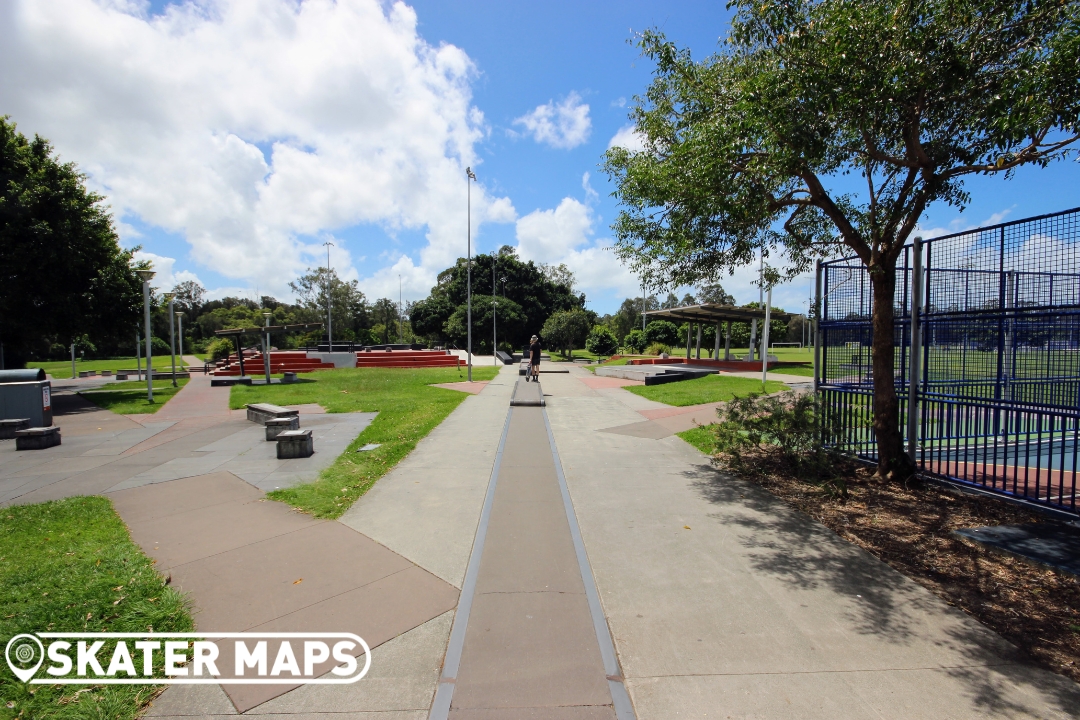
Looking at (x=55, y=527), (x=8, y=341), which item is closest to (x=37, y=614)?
(x=55, y=527)

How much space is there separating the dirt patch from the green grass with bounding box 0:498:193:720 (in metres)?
5.08

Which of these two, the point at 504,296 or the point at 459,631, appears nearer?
the point at 459,631

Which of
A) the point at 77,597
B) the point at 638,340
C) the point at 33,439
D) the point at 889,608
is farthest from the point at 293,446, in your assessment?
the point at 638,340

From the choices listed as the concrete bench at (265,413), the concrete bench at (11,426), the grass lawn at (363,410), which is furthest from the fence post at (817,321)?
the concrete bench at (11,426)

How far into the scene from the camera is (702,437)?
9.58m

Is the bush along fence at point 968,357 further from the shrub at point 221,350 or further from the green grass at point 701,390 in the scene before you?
the shrub at point 221,350

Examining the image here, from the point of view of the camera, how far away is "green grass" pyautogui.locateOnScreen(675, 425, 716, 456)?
28.8 feet

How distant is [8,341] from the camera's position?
18188 mm

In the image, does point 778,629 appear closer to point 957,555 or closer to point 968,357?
point 957,555

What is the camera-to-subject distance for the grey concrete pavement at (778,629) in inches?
108

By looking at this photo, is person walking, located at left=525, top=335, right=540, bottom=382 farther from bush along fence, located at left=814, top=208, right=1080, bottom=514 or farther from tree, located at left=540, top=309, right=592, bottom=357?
tree, located at left=540, top=309, right=592, bottom=357

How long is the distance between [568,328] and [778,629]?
43.9 meters

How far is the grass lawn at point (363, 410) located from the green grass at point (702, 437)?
4.71 m

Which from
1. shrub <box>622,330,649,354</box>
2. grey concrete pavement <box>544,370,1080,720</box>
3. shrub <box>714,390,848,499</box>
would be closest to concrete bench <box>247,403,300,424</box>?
grey concrete pavement <box>544,370,1080,720</box>
